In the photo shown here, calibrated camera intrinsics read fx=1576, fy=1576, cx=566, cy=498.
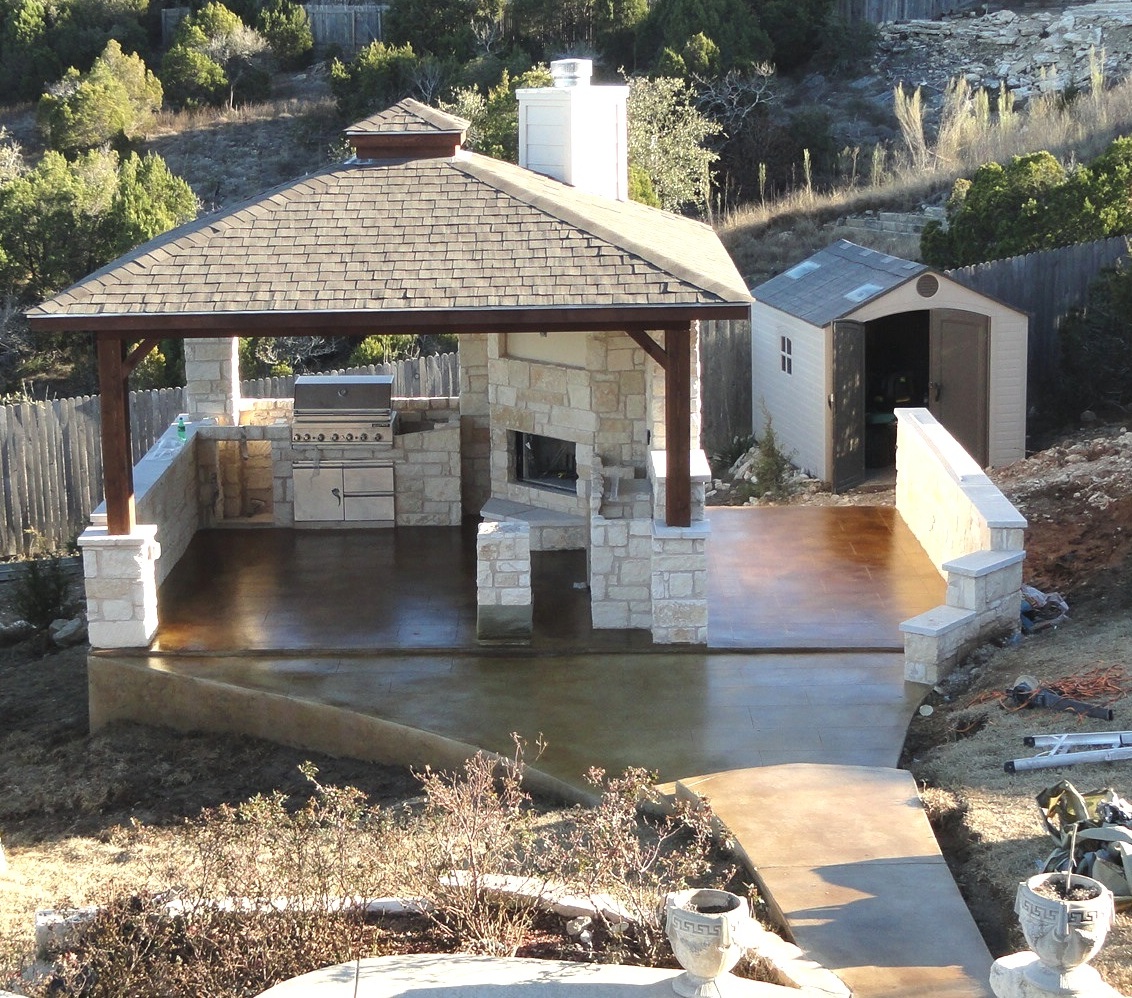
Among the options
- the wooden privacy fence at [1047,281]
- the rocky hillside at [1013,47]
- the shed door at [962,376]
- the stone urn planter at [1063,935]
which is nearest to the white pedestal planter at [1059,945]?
the stone urn planter at [1063,935]

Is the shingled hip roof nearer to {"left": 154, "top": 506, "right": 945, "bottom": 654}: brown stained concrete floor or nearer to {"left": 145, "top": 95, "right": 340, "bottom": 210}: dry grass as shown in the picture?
{"left": 154, "top": 506, "right": 945, "bottom": 654}: brown stained concrete floor

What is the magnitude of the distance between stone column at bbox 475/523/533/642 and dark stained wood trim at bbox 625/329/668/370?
1584 millimetres

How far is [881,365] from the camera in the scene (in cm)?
2156

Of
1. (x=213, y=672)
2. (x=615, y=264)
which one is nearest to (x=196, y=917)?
(x=213, y=672)

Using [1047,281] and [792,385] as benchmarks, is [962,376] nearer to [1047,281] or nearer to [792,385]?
[792,385]

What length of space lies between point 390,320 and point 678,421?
2.26 metres

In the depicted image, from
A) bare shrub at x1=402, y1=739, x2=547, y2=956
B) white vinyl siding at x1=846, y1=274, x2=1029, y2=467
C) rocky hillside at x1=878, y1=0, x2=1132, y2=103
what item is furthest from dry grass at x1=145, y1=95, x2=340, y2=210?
bare shrub at x1=402, y1=739, x2=547, y2=956

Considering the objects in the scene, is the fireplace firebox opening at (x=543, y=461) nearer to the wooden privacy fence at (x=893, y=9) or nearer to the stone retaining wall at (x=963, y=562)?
the stone retaining wall at (x=963, y=562)

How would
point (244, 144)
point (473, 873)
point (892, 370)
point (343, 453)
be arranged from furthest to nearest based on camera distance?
point (244, 144) < point (892, 370) < point (343, 453) < point (473, 873)

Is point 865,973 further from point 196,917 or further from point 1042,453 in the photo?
point 1042,453

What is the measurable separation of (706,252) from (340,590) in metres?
4.61

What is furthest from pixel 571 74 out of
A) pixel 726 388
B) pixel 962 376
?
pixel 726 388

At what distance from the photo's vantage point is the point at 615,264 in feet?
39.1

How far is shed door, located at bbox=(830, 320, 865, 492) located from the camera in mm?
19198
